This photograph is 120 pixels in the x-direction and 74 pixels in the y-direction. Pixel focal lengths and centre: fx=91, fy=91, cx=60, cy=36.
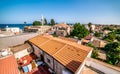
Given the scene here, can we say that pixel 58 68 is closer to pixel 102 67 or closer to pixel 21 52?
pixel 102 67

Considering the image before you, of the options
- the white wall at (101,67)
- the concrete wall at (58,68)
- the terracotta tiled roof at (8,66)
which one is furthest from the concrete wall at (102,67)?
the terracotta tiled roof at (8,66)

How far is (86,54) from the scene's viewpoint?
486 inches

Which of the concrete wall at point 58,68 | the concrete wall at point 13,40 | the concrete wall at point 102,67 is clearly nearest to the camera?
the concrete wall at point 102,67

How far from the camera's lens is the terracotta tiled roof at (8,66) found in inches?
468

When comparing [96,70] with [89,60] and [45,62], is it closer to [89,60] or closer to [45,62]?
[89,60]

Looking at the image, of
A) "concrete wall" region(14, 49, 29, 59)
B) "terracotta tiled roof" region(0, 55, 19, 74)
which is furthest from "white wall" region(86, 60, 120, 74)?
"concrete wall" region(14, 49, 29, 59)

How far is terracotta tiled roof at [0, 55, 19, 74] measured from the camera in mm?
11883

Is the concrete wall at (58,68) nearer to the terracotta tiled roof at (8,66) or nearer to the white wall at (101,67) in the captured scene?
the white wall at (101,67)

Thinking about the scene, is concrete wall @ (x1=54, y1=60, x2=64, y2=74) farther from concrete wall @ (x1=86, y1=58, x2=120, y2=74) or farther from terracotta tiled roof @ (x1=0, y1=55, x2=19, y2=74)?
terracotta tiled roof @ (x1=0, y1=55, x2=19, y2=74)

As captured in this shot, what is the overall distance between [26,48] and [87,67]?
1641cm

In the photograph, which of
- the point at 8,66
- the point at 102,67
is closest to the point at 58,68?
the point at 102,67

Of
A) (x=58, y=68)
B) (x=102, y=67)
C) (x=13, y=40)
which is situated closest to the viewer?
(x=102, y=67)

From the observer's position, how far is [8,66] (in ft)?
42.8

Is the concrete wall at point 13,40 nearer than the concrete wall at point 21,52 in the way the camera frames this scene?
No
